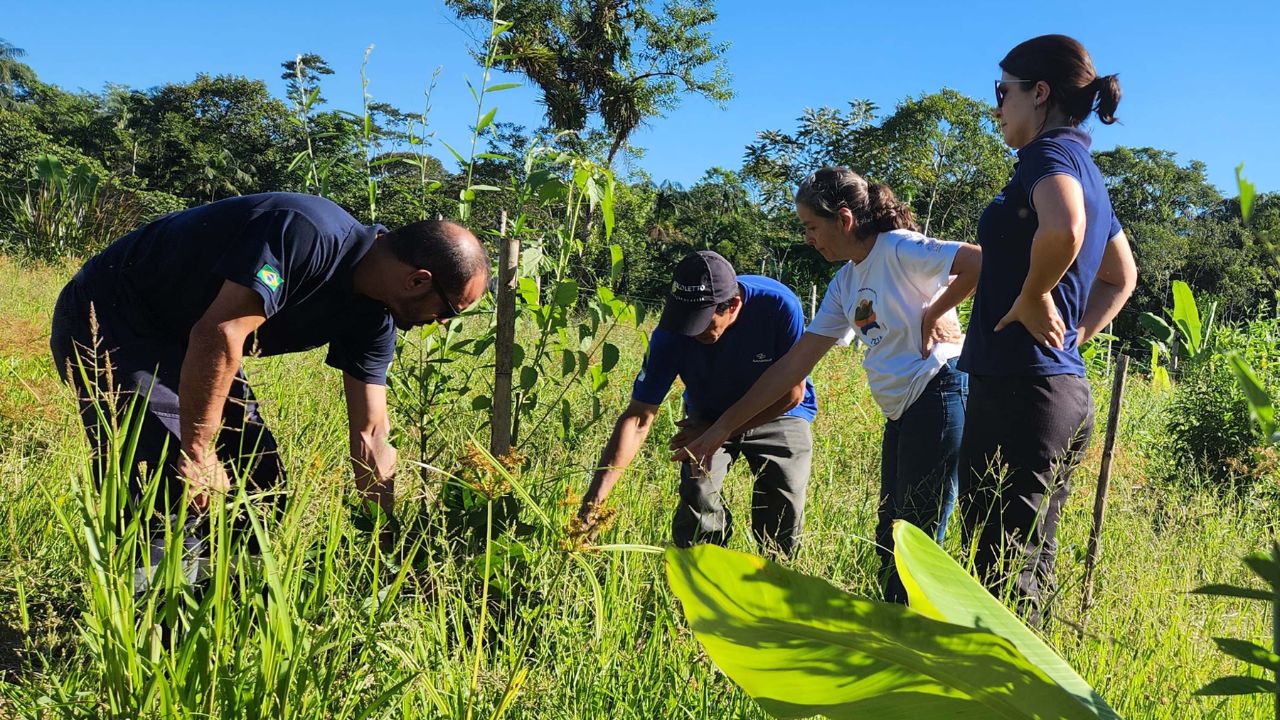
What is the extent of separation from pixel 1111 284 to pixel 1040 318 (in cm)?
57

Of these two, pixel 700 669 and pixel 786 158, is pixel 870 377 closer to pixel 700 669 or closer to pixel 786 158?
pixel 700 669

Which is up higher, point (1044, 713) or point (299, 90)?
point (299, 90)

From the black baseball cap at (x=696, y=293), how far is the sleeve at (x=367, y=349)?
36.4 inches

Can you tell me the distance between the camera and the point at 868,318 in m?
2.86

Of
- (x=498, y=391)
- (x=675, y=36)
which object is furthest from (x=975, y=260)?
(x=675, y=36)

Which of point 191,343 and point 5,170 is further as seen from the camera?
point 5,170

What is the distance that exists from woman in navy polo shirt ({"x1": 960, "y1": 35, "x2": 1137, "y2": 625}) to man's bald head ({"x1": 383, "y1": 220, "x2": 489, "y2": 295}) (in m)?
1.41

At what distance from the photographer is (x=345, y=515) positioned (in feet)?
6.78

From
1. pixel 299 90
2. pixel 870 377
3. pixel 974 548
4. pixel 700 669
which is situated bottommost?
pixel 700 669

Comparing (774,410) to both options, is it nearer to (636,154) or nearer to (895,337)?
(895,337)

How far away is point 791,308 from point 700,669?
6.01 feet

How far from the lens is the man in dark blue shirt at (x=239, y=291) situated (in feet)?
7.32

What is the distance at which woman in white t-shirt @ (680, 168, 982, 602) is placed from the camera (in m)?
2.67

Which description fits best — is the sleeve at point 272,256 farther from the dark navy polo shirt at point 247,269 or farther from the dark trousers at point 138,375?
A: the dark trousers at point 138,375
